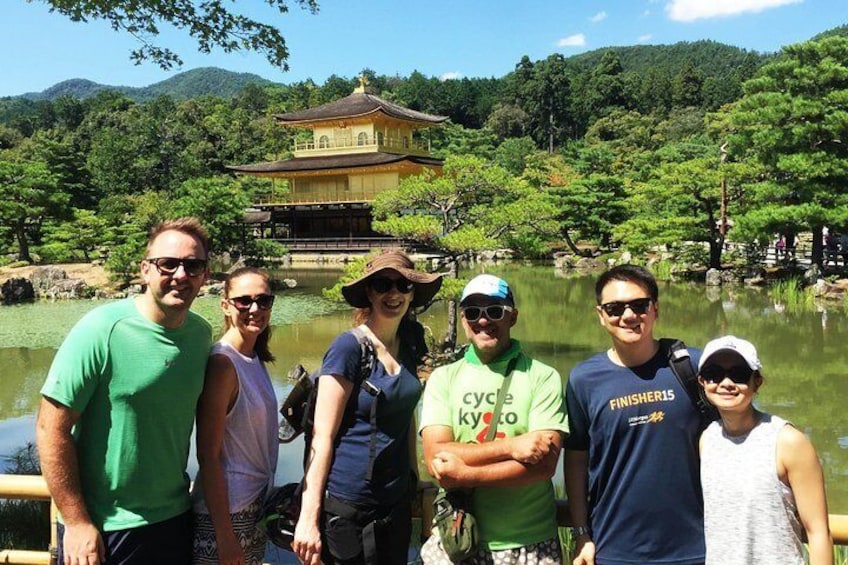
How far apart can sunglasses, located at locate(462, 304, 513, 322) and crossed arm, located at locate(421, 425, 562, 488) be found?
311mm

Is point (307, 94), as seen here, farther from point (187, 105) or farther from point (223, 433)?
point (223, 433)

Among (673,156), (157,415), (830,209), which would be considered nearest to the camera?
(157,415)

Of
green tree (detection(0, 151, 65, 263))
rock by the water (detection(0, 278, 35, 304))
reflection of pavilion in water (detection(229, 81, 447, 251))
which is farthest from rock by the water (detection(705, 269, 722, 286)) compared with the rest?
green tree (detection(0, 151, 65, 263))

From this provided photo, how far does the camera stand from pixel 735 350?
1.56 meters

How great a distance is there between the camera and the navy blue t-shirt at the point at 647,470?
1.64m

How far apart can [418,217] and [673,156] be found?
67.8 feet

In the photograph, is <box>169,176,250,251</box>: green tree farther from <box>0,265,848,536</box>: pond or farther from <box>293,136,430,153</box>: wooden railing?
<box>293,136,430,153</box>: wooden railing

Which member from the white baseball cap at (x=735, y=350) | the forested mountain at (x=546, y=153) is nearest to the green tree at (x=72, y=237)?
the forested mountain at (x=546, y=153)

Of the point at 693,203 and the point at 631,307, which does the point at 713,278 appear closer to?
the point at 693,203

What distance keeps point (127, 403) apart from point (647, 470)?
1.28 meters

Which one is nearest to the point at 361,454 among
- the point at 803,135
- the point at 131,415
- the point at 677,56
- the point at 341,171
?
the point at 131,415

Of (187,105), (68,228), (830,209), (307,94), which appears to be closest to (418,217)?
(830,209)

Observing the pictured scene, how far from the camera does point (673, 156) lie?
88.6 feet

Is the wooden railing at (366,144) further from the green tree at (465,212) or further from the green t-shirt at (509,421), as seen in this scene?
the green t-shirt at (509,421)
